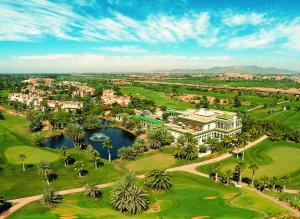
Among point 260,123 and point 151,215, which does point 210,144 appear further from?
point 151,215

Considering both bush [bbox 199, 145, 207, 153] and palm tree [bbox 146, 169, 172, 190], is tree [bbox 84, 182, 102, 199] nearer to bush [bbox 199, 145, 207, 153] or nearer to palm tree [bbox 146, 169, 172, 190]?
palm tree [bbox 146, 169, 172, 190]

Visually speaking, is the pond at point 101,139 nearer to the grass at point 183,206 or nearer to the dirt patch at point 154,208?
the grass at point 183,206

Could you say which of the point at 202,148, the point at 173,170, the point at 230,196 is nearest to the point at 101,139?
the point at 202,148

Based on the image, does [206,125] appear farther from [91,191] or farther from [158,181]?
[91,191]

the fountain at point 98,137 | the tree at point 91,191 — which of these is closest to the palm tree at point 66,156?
the tree at point 91,191

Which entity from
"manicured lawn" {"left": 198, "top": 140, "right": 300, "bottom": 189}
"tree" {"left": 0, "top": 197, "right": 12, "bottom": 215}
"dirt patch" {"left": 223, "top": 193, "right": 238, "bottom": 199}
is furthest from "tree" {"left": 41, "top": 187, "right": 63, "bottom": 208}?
"manicured lawn" {"left": 198, "top": 140, "right": 300, "bottom": 189}
